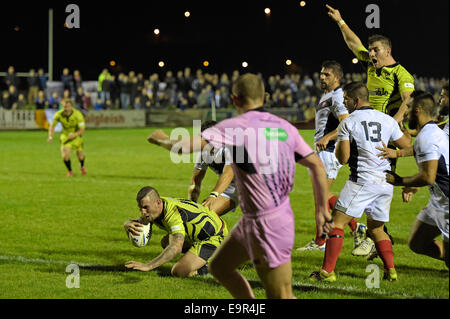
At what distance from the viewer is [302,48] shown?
42.9m

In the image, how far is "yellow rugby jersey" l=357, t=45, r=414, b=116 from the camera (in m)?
8.42

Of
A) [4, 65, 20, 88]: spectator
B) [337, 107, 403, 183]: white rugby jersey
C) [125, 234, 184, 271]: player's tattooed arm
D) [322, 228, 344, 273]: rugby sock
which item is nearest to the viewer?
[125, 234, 184, 271]: player's tattooed arm

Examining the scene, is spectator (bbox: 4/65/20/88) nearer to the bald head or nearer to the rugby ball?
the rugby ball

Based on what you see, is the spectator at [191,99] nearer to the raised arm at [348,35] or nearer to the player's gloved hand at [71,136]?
the player's gloved hand at [71,136]

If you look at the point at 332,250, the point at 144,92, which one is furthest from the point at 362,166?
the point at 144,92

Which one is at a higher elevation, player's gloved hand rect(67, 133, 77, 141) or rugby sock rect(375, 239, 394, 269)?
player's gloved hand rect(67, 133, 77, 141)

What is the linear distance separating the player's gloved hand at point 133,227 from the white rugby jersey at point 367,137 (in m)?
2.33

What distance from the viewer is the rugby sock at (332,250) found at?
7129 mm

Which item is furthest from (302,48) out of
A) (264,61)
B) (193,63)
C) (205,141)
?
(205,141)

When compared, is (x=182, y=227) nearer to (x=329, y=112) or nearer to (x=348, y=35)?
(x=329, y=112)

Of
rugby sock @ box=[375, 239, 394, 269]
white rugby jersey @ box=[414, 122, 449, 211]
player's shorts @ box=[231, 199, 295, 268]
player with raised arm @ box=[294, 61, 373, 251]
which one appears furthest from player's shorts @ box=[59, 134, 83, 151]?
player's shorts @ box=[231, 199, 295, 268]

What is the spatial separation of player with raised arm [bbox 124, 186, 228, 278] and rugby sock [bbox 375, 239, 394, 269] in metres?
1.76

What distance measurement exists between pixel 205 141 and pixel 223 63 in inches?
1642

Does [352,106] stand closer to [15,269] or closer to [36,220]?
[15,269]
